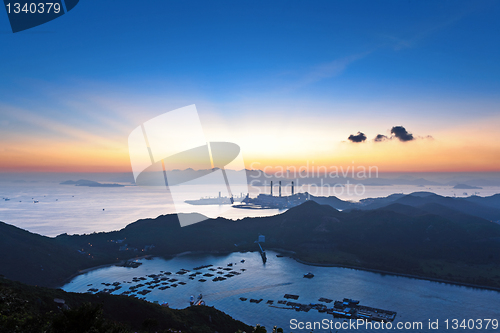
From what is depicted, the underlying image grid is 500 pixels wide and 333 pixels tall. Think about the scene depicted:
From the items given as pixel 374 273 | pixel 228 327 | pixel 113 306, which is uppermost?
pixel 113 306

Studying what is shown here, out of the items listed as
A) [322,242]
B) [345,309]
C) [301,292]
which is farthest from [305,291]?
[322,242]

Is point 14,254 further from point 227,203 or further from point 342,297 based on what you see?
Answer: point 227,203

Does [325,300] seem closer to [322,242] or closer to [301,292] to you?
[301,292]

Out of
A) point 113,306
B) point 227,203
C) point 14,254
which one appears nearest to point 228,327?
point 113,306

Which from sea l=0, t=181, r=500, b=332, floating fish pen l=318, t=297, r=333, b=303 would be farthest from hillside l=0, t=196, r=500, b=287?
floating fish pen l=318, t=297, r=333, b=303

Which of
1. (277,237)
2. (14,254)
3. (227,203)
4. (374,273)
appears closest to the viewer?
(14,254)

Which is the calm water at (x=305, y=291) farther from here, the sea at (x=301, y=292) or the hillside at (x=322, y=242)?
the hillside at (x=322, y=242)

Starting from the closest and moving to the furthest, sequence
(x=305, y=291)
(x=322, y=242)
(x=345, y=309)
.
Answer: (x=345, y=309), (x=305, y=291), (x=322, y=242)

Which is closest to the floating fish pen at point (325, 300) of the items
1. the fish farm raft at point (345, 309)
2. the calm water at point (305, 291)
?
the fish farm raft at point (345, 309)

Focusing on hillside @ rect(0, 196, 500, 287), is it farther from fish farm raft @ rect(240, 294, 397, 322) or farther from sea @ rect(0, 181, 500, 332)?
fish farm raft @ rect(240, 294, 397, 322)
